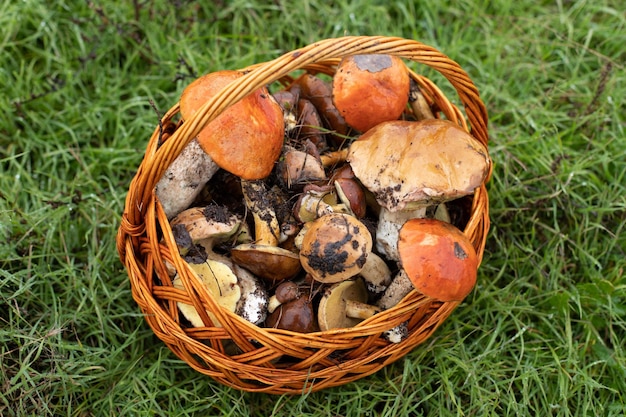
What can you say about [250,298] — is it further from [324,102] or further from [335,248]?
[324,102]

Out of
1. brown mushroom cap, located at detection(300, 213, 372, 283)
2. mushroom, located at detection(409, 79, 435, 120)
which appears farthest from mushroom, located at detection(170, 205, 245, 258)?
mushroom, located at detection(409, 79, 435, 120)

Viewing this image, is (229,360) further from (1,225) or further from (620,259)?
(620,259)

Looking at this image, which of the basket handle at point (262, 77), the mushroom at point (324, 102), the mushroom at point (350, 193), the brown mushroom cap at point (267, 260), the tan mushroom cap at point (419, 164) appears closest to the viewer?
the basket handle at point (262, 77)

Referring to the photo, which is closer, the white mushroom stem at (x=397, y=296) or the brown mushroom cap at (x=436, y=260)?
the brown mushroom cap at (x=436, y=260)

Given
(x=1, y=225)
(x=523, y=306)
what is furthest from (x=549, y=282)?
(x=1, y=225)

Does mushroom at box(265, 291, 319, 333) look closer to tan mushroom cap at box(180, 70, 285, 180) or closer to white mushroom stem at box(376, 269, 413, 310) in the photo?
white mushroom stem at box(376, 269, 413, 310)

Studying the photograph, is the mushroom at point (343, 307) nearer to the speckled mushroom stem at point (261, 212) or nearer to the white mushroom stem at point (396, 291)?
the white mushroom stem at point (396, 291)

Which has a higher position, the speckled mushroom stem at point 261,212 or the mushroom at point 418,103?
the mushroom at point 418,103

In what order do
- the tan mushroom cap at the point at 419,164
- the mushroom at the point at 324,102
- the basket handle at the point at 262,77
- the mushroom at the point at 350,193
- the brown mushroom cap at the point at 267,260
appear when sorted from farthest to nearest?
1. the mushroom at the point at 324,102
2. the mushroom at the point at 350,193
3. the brown mushroom cap at the point at 267,260
4. the tan mushroom cap at the point at 419,164
5. the basket handle at the point at 262,77

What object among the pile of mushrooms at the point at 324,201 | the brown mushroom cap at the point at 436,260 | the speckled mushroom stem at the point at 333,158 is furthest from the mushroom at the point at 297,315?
the speckled mushroom stem at the point at 333,158
